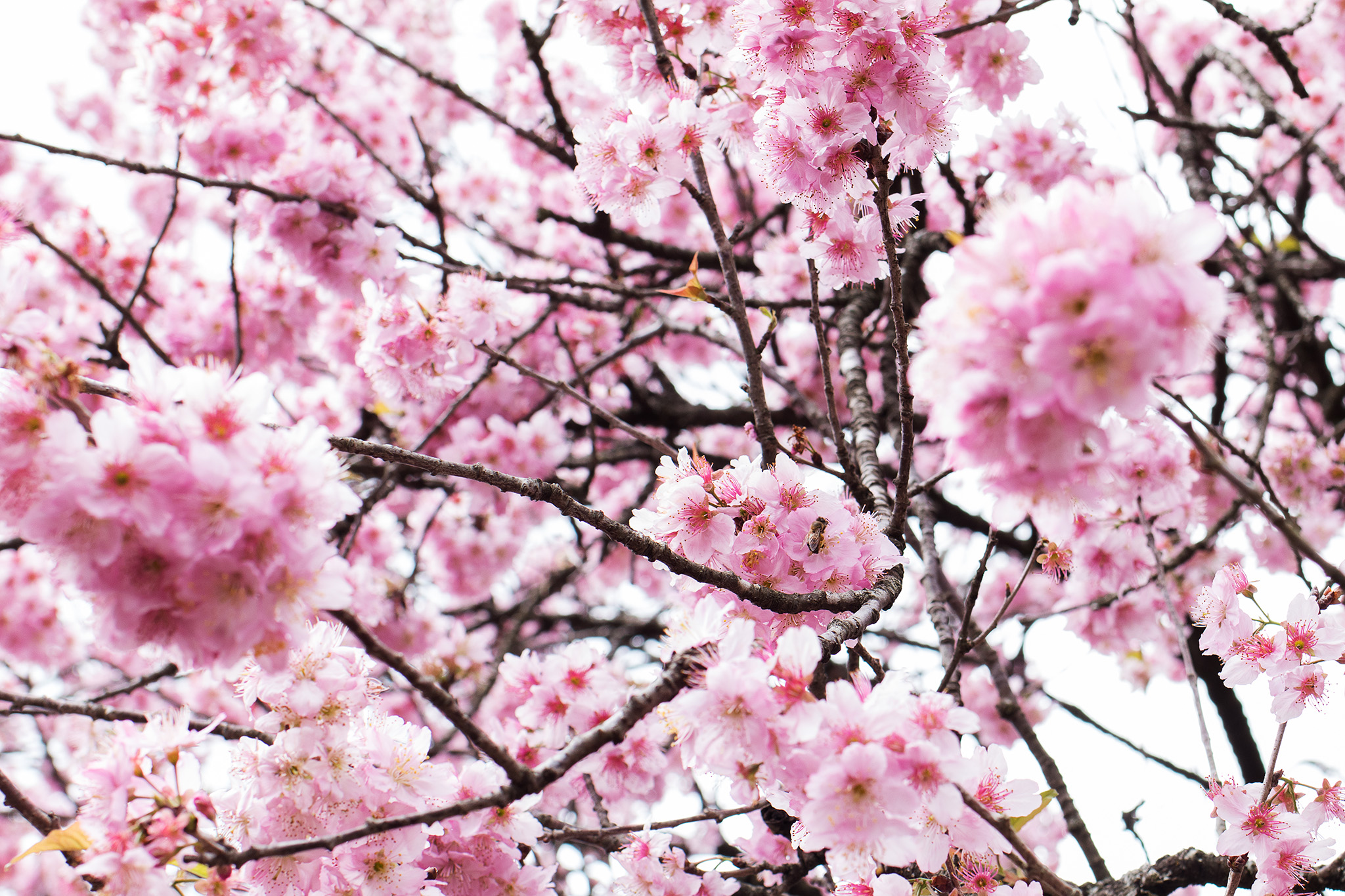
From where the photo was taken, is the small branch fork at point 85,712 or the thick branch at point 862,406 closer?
the small branch fork at point 85,712

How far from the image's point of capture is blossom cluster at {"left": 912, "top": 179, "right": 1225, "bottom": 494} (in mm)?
964

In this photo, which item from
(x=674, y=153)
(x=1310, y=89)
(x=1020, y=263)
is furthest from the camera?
(x=1310, y=89)

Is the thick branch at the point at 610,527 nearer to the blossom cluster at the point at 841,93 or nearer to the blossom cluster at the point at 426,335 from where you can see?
the blossom cluster at the point at 841,93

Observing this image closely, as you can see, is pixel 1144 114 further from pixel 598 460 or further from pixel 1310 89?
pixel 1310 89

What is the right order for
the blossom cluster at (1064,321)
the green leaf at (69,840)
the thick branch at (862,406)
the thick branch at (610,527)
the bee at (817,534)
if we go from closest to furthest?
the blossom cluster at (1064,321) < the green leaf at (69,840) < the thick branch at (610,527) < the bee at (817,534) < the thick branch at (862,406)

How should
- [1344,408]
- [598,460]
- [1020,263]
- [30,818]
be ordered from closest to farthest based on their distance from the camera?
[1020,263] < [30,818] < [598,460] < [1344,408]

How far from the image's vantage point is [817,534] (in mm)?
1869

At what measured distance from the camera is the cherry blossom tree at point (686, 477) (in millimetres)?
1135

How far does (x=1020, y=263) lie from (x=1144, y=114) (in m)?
2.98

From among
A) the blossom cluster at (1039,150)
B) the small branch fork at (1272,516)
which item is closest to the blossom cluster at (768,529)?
the small branch fork at (1272,516)

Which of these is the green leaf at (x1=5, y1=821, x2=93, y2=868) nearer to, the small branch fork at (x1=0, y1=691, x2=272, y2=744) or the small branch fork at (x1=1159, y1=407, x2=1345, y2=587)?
the small branch fork at (x1=0, y1=691, x2=272, y2=744)

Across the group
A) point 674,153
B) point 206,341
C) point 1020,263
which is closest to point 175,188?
point 206,341

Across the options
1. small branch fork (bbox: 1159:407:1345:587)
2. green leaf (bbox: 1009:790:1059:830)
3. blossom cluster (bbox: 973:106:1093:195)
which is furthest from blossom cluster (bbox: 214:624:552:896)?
blossom cluster (bbox: 973:106:1093:195)

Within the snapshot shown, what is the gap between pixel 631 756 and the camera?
264 cm
